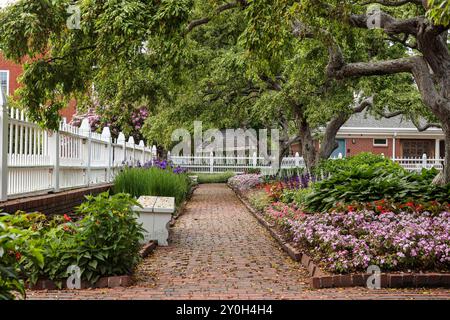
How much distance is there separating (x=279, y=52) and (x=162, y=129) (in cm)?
1843

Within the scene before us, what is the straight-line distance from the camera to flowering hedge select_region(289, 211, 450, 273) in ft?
22.6

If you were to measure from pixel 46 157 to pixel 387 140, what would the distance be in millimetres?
33025

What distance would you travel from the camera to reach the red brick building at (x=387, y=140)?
39.7 m

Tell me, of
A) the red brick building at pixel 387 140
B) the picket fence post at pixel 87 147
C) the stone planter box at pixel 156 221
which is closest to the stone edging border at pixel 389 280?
the stone planter box at pixel 156 221

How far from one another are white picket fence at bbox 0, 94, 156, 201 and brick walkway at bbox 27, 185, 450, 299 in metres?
2.55

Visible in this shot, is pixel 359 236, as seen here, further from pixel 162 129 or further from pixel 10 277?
pixel 162 129

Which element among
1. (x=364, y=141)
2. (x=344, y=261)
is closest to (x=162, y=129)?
(x=364, y=141)

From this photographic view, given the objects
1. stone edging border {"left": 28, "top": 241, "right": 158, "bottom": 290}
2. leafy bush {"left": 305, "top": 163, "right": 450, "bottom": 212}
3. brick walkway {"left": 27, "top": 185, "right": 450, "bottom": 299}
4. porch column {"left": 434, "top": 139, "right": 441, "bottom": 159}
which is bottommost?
brick walkway {"left": 27, "top": 185, "right": 450, "bottom": 299}

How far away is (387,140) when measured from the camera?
4034 centimetres

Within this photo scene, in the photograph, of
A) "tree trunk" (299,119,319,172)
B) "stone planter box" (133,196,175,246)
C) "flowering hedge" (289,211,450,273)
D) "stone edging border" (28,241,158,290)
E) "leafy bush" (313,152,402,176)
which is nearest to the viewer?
"stone edging border" (28,241,158,290)

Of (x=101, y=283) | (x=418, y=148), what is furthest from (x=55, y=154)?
(x=418, y=148)

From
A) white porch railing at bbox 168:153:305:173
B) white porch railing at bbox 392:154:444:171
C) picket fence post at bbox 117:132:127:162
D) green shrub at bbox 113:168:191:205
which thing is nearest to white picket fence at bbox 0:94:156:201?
green shrub at bbox 113:168:191:205

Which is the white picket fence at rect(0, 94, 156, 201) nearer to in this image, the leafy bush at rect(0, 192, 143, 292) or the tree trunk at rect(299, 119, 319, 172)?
the leafy bush at rect(0, 192, 143, 292)

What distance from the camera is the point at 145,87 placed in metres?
16.6
